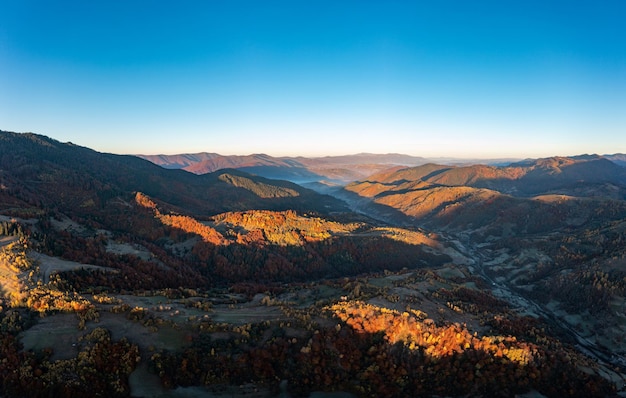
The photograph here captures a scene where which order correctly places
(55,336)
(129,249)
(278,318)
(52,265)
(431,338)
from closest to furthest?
(55,336) → (431,338) → (278,318) → (52,265) → (129,249)

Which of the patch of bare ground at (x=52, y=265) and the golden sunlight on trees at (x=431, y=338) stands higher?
the patch of bare ground at (x=52, y=265)

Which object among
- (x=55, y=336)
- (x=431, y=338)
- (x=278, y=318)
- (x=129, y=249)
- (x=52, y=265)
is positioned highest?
(x=55, y=336)

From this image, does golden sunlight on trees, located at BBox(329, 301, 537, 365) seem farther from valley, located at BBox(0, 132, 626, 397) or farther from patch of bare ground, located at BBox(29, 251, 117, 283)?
patch of bare ground, located at BBox(29, 251, 117, 283)

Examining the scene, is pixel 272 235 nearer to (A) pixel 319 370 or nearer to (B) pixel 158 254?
(B) pixel 158 254

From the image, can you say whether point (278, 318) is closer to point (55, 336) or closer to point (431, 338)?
point (431, 338)

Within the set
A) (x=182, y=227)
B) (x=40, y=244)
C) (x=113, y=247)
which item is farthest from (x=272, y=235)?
(x=40, y=244)

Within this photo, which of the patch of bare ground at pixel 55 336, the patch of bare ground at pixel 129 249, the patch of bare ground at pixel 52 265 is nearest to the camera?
the patch of bare ground at pixel 55 336

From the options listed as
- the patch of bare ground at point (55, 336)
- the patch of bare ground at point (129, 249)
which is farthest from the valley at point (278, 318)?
the patch of bare ground at point (129, 249)

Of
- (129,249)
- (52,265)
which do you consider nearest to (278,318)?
(52,265)

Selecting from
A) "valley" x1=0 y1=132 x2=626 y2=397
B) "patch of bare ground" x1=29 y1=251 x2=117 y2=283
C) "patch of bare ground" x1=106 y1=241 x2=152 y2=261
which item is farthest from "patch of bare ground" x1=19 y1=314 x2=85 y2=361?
"patch of bare ground" x1=106 y1=241 x2=152 y2=261

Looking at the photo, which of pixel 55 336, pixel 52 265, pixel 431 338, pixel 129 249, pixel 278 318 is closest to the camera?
pixel 55 336

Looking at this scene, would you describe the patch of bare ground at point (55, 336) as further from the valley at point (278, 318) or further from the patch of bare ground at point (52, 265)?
the patch of bare ground at point (52, 265)
